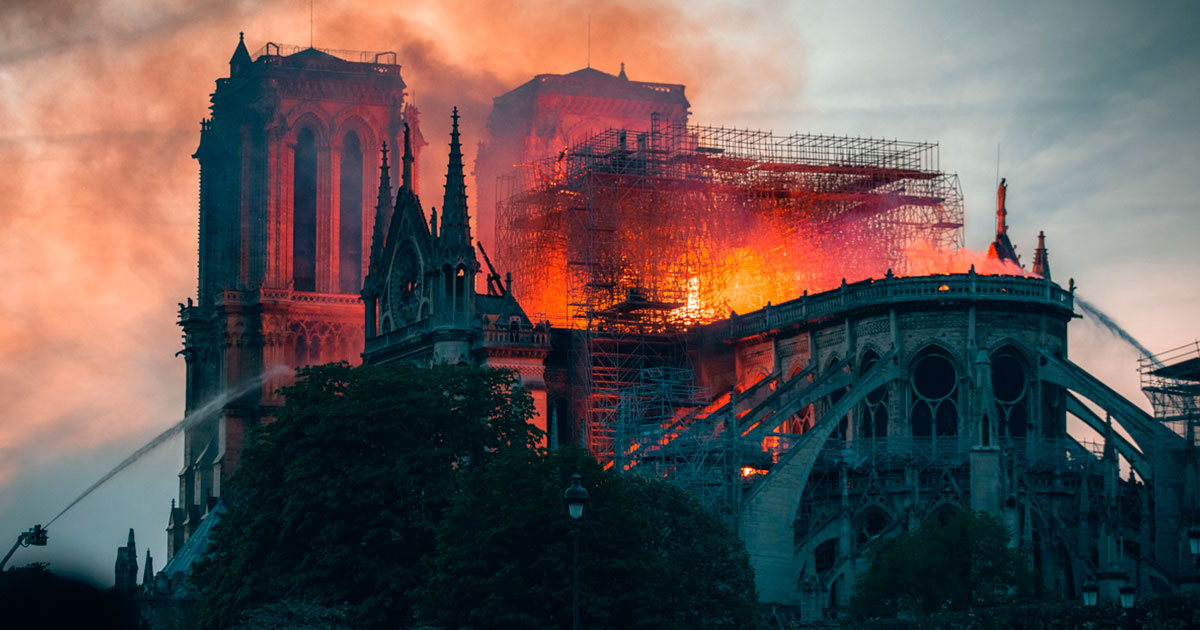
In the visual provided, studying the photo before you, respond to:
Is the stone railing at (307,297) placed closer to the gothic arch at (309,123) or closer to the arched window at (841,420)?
the gothic arch at (309,123)

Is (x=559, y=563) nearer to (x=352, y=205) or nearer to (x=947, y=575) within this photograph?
(x=947, y=575)

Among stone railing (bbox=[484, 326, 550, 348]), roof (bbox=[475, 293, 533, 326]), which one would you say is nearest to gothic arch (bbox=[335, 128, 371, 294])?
roof (bbox=[475, 293, 533, 326])

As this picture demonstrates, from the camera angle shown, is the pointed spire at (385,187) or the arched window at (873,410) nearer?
the arched window at (873,410)

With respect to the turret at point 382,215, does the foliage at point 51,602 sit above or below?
below

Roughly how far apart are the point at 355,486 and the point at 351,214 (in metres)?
54.5

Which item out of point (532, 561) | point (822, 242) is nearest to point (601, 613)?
point (532, 561)

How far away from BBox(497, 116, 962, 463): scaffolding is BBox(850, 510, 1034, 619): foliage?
25.1 meters

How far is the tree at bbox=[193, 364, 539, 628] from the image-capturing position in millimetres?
71562

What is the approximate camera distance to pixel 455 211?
99.9 meters

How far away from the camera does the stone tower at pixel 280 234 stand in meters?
121

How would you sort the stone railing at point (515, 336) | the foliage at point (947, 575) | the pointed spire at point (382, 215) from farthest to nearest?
the pointed spire at point (382, 215)
the stone railing at point (515, 336)
the foliage at point (947, 575)

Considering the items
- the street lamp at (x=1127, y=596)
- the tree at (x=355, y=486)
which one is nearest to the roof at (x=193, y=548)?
the tree at (x=355, y=486)

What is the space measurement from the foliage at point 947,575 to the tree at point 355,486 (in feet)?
39.9

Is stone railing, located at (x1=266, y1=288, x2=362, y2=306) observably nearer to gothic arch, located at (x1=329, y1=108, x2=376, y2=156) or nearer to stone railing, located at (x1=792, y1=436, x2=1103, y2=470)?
gothic arch, located at (x1=329, y1=108, x2=376, y2=156)
